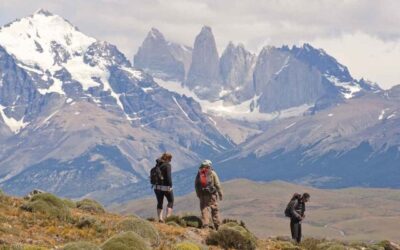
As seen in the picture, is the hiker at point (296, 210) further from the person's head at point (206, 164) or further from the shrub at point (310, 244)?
the person's head at point (206, 164)

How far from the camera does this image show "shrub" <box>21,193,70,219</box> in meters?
32.3

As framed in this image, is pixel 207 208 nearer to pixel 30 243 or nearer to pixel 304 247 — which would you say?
pixel 304 247

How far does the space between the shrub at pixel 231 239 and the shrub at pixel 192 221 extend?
427 cm

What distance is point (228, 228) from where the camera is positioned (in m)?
32.0

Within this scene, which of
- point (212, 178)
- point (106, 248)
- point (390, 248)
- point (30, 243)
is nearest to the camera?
point (106, 248)

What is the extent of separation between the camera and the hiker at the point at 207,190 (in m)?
35.4

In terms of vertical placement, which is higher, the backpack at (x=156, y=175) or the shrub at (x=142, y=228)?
the backpack at (x=156, y=175)

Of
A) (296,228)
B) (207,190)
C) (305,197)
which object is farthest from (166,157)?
(296,228)

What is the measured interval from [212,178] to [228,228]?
4.12 metres

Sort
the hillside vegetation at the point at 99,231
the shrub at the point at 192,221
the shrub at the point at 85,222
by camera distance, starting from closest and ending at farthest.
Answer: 1. the hillside vegetation at the point at 99,231
2. the shrub at the point at 85,222
3. the shrub at the point at 192,221

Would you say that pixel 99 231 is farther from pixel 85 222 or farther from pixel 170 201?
pixel 170 201

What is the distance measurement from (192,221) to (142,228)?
7.69m

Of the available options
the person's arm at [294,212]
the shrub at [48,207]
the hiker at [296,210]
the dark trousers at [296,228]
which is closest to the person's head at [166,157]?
the shrub at [48,207]

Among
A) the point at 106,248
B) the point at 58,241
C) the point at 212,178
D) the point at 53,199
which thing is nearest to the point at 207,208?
the point at 212,178
